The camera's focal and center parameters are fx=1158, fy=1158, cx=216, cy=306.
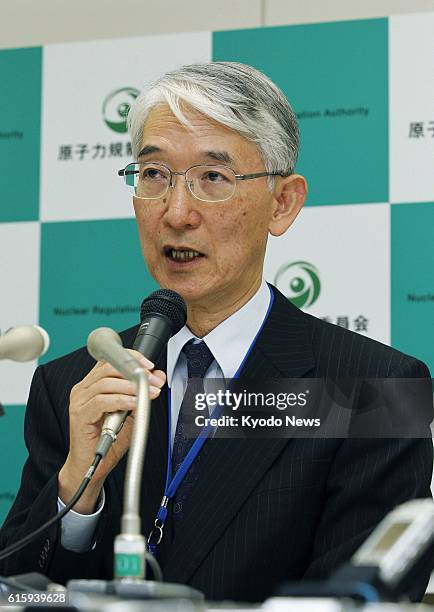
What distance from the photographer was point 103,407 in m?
1.70

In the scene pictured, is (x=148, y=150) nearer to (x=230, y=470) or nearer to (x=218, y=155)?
(x=218, y=155)

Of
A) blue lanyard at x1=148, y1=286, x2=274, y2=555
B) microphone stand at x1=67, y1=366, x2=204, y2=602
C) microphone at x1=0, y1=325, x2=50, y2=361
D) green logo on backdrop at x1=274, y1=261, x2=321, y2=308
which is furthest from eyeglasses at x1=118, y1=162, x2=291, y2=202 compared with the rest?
microphone stand at x1=67, y1=366, x2=204, y2=602

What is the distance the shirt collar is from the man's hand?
1.13 ft

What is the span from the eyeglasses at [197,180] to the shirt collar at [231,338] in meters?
0.24

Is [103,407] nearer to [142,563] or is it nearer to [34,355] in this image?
[34,355]

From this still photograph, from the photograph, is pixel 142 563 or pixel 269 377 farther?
pixel 269 377

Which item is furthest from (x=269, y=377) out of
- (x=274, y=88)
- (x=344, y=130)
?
(x=344, y=130)

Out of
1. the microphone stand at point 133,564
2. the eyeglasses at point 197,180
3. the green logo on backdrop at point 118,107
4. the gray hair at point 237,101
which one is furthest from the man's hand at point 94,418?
the green logo on backdrop at point 118,107

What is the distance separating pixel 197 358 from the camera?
2.22 m

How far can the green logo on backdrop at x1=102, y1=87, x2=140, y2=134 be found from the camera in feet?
10.2

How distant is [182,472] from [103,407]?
16.2 inches

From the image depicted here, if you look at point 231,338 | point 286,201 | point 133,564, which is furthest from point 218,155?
point 133,564

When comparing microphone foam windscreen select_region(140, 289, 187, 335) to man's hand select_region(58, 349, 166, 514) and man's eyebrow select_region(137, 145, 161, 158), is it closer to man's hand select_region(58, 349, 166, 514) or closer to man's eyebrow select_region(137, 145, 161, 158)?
man's hand select_region(58, 349, 166, 514)

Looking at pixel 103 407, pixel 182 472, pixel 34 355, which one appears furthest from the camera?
pixel 182 472
